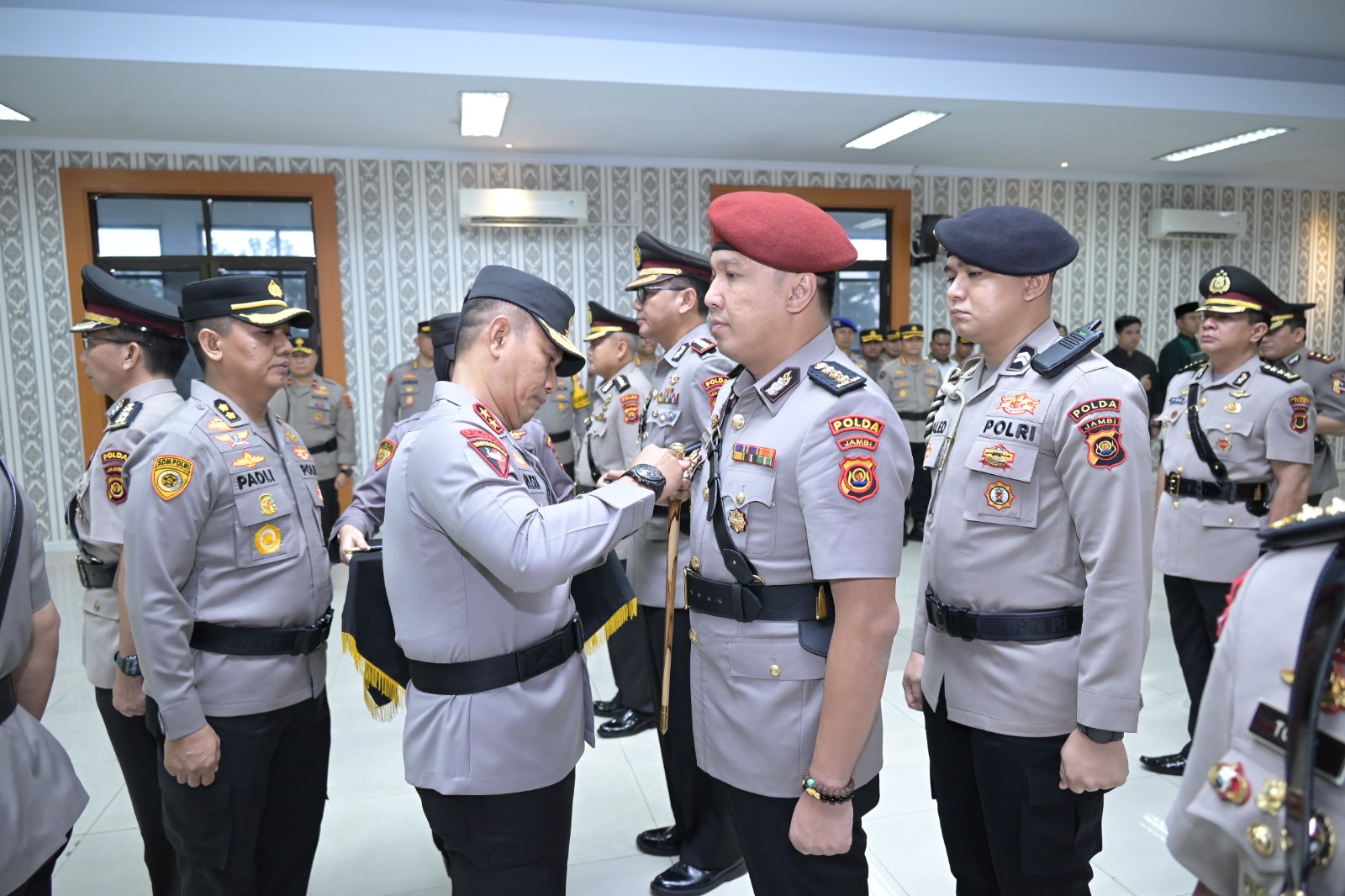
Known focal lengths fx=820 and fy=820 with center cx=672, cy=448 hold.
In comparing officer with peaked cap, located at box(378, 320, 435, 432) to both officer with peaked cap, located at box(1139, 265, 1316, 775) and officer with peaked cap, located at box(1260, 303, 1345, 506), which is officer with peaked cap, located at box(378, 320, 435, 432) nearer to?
officer with peaked cap, located at box(1139, 265, 1316, 775)

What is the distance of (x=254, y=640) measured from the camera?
169 centimetres

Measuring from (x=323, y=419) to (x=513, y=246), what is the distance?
8.23ft

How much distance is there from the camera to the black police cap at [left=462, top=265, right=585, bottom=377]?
1.49 meters

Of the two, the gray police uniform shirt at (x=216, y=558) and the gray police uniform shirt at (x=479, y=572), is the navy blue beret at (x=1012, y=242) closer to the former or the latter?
the gray police uniform shirt at (x=479, y=572)

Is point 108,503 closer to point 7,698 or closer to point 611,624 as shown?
point 7,698

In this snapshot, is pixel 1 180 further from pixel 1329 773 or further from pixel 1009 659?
pixel 1329 773

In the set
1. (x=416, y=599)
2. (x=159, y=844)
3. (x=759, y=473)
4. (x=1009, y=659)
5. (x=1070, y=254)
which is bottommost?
(x=159, y=844)

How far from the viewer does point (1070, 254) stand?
162 cm

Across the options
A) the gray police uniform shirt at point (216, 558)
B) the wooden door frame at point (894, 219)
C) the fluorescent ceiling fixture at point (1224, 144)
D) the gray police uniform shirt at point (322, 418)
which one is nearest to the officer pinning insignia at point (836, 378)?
the gray police uniform shirt at point (216, 558)

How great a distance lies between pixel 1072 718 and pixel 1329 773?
88 cm

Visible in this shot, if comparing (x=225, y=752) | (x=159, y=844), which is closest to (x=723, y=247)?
(x=225, y=752)

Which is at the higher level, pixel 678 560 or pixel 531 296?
pixel 531 296

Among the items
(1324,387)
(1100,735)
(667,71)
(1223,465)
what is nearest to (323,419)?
(667,71)

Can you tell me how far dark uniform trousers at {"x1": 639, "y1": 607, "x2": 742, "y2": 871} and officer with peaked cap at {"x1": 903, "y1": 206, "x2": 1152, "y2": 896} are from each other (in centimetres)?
73
